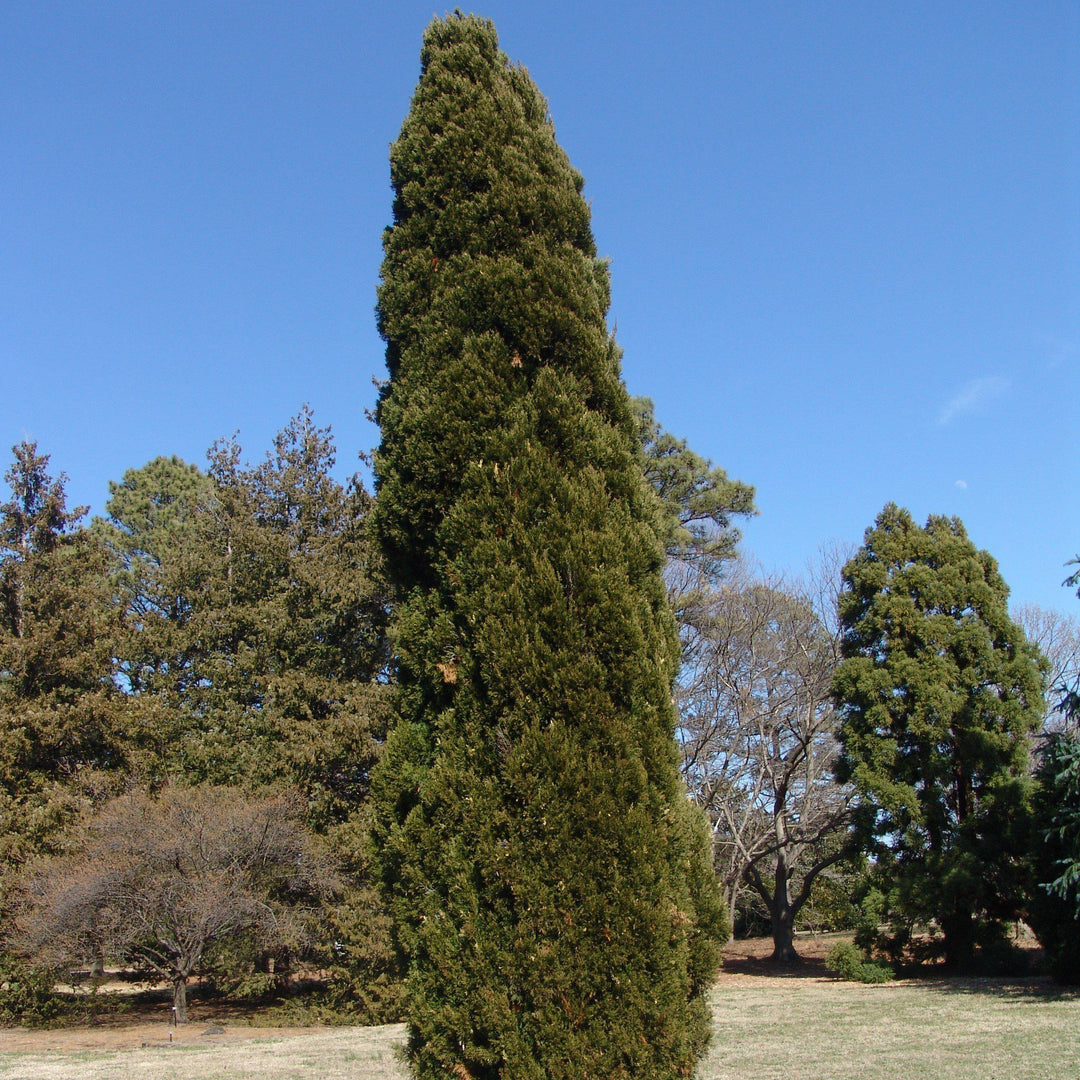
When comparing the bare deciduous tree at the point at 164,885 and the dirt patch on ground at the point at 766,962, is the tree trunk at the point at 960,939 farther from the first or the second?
the bare deciduous tree at the point at 164,885

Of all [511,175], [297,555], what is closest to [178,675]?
[297,555]

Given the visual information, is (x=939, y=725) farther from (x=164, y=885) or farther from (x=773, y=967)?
(x=164, y=885)

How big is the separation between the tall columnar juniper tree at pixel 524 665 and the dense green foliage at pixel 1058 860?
400 inches

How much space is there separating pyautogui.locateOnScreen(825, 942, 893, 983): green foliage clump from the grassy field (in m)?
0.96

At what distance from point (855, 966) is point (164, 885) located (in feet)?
45.6

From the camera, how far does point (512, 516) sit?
14.2 feet

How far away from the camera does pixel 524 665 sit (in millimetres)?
3986

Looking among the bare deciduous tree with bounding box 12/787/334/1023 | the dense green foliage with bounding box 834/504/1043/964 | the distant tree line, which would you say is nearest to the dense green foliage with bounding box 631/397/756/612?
the distant tree line

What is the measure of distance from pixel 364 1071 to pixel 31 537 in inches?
673

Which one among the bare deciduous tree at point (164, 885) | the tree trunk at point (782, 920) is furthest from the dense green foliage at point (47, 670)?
the tree trunk at point (782, 920)

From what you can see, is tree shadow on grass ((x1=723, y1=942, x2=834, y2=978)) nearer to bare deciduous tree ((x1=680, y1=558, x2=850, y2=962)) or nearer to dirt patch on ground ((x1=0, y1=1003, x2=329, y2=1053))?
bare deciduous tree ((x1=680, y1=558, x2=850, y2=962))

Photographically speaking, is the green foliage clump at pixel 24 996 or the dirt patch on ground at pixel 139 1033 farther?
the green foliage clump at pixel 24 996

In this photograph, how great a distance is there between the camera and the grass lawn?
24.8 ft

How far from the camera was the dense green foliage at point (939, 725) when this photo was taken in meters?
15.9
